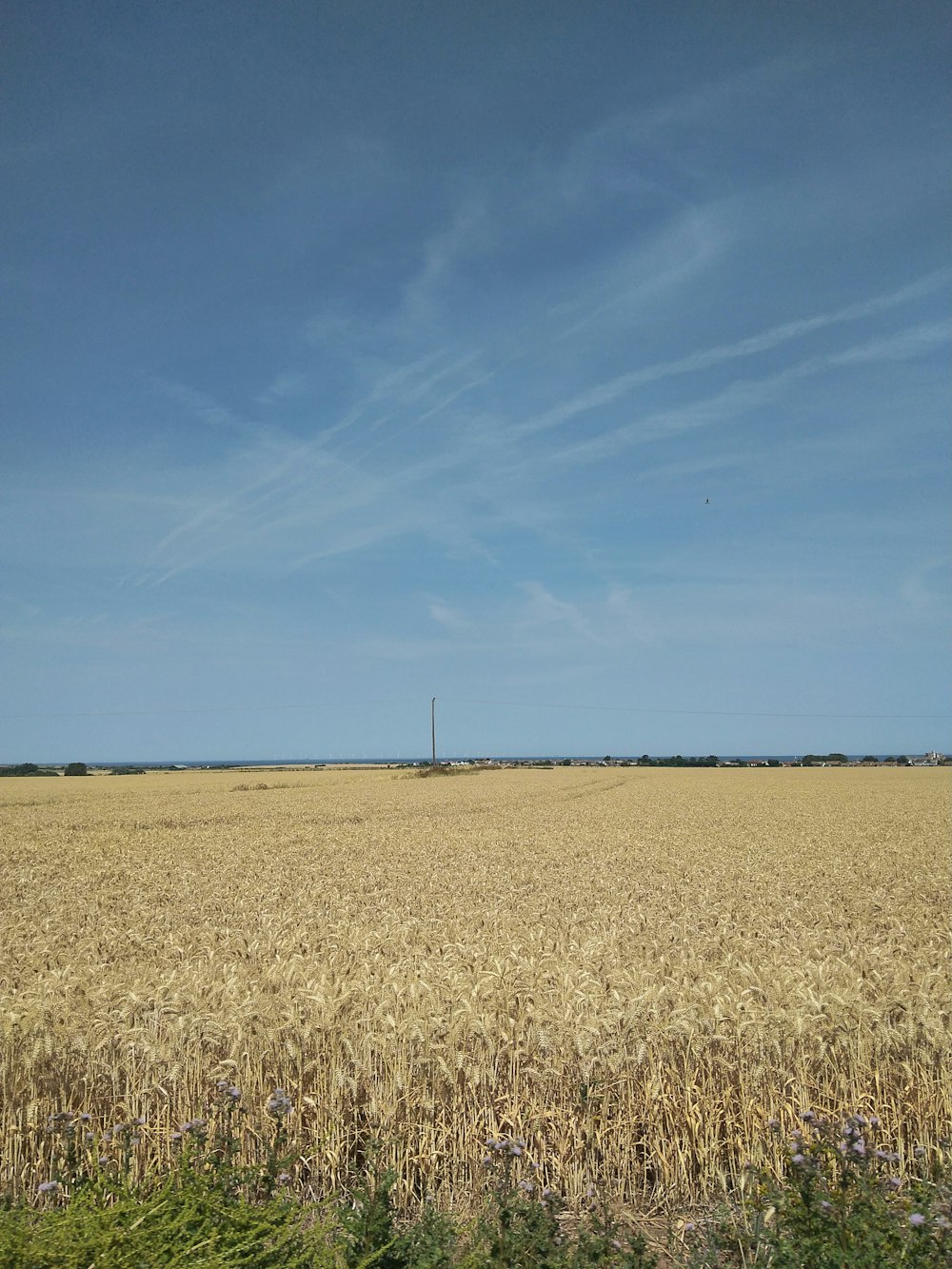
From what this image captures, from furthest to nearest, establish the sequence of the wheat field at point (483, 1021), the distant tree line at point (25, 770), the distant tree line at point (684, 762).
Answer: the distant tree line at point (684, 762)
the distant tree line at point (25, 770)
the wheat field at point (483, 1021)

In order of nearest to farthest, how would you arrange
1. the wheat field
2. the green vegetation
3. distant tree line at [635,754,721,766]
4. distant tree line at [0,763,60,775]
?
the green vegetation → the wheat field → distant tree line at [0,763,60,775] → distant tree line at [635,754,721,766]

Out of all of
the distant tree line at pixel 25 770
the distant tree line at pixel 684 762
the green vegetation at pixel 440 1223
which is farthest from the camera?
the distant tree line at pixel 684 762

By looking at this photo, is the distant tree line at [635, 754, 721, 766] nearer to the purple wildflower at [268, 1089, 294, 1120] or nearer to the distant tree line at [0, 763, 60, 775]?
the distant tree line at [0, 763, 60, 775]

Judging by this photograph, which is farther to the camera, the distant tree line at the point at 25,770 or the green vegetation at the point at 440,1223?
the distant tree line at the point at 25,770

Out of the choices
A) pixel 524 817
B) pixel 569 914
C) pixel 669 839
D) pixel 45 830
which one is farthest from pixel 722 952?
pixel 45 830

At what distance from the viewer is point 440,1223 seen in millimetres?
4363

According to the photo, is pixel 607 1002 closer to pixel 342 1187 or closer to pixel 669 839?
pixel 342 1187

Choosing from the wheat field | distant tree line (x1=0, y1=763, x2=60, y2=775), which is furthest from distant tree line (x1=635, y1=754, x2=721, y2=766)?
the wheat field

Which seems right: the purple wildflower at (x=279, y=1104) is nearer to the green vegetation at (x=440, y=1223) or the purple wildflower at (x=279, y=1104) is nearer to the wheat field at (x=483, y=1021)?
the green vegetation at (x=440, y=1223)

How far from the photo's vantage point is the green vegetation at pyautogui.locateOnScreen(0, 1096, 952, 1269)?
12.3 ft

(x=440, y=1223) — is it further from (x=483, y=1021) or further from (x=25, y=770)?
(x=25, y=770)

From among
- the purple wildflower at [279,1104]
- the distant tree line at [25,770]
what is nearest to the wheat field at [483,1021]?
the purple wildflower at [279,1104]

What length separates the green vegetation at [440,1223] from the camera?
375cm

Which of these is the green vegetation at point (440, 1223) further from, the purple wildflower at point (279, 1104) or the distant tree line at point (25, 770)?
the distant tree line at point (25, 770)
